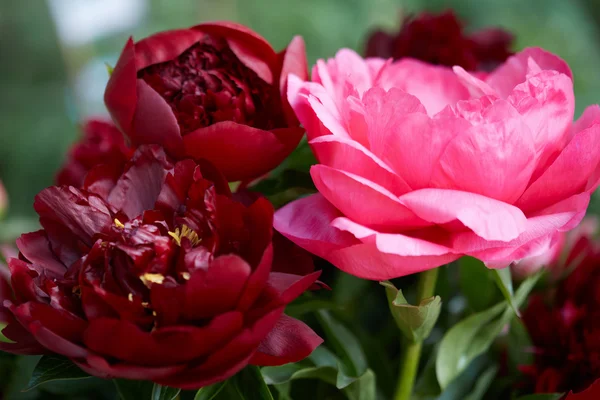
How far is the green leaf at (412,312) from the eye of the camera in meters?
0.28

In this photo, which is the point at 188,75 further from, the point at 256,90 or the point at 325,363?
the point at 325,363

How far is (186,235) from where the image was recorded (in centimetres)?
25

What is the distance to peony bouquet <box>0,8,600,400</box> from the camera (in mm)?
228

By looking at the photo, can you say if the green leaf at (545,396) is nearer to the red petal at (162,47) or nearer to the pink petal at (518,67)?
the pink petal at (518,67)

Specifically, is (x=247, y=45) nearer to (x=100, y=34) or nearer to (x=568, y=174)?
(x=568, y=174)

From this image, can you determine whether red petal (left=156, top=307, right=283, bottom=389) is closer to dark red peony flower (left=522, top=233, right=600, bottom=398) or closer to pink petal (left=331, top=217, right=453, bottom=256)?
pink petal (left=331, top=217, right=453, bottom=256)

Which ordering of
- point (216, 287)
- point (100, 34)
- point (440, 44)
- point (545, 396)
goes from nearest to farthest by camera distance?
point (216, 287) < point (545, 396) < point (440, 44) < point (100, 34)

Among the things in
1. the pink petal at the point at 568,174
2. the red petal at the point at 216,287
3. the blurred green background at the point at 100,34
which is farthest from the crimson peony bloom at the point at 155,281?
the blurred green background at the point at 100,34

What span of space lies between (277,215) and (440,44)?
0.25 meters

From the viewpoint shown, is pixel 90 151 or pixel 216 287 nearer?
pixel 216 287

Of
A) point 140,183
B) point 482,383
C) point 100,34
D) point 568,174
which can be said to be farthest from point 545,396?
point 100,34

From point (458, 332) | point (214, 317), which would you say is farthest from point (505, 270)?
point (214, 317)

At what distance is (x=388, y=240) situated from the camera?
23 cm

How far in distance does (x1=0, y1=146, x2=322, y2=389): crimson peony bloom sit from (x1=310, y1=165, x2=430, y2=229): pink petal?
0.03 meters
